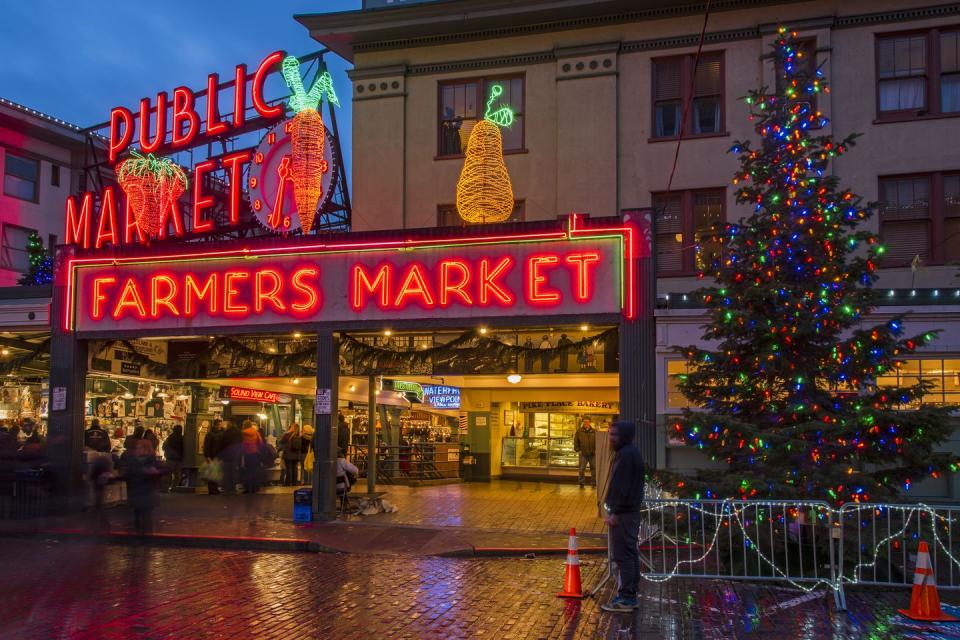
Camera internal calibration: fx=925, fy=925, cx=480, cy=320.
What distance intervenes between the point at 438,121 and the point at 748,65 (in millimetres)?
7302

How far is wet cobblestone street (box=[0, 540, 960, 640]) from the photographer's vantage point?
28.9 feet

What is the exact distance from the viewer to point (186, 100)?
2505cm

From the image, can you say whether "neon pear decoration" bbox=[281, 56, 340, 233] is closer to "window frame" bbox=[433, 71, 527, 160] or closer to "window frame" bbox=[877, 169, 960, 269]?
"window frame" bbox=[433, 71, 527, 160]

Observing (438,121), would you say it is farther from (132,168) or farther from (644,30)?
(132,168)

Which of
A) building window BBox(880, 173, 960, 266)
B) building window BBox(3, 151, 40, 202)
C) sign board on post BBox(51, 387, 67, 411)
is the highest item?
building window BBox(3, 151, 40, 202)

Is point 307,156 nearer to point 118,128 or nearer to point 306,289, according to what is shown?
point 306,289

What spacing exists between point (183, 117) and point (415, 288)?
11.0 meters

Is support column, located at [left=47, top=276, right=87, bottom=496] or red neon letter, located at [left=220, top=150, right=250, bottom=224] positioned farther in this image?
red neon letter, located at [left=220, top=150, right=250, bottom=224]

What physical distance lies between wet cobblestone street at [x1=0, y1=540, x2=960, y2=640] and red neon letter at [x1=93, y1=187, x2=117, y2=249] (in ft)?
34.4

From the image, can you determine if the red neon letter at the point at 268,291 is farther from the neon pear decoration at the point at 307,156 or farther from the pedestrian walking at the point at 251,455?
the pedestrian walking at the point at 251,455

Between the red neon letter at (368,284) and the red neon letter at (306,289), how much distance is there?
0.81 meters

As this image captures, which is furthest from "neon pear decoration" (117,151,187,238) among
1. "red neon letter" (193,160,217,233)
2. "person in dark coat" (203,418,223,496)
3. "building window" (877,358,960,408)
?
"building window" (877,358,960,408)

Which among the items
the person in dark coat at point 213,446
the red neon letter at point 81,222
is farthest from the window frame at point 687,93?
the red neon letter at point 81,222

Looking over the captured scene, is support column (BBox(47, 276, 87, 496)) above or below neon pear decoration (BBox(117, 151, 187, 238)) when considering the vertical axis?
below
